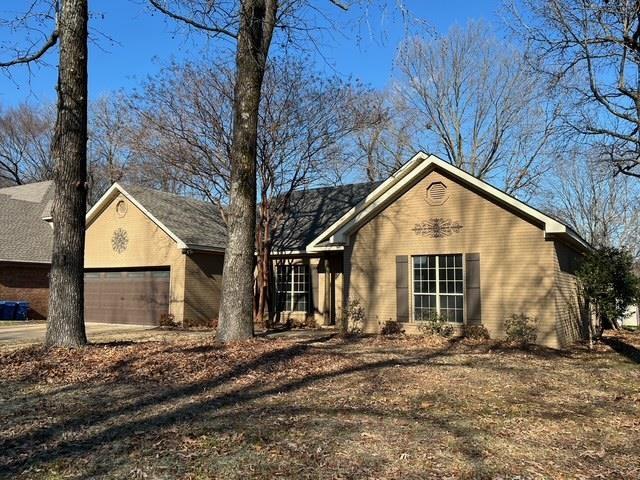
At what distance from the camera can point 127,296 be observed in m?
21.6

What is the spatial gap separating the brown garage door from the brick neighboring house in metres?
2.41

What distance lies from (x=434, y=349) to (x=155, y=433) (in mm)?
7644

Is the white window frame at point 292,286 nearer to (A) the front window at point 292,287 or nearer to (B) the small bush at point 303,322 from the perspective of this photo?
(A) the front window at point 292,287

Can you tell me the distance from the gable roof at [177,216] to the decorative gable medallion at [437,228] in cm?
843

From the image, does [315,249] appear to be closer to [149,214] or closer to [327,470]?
[149,214]


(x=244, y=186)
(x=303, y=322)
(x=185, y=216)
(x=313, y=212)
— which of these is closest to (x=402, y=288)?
(x=303, y=322)

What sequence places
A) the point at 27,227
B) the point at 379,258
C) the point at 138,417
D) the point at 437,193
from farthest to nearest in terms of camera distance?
the point at 27,227, the point at 379,258, the point at 437,193, the point at 138,417

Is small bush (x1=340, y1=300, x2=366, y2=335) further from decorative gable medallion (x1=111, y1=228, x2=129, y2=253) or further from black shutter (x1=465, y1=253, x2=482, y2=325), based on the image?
decorative gable medallion (x1=111, y1=228, x2=129, y2=253)

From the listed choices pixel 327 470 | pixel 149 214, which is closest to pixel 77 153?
pixel 327 470

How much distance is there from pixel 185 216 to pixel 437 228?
11.4m

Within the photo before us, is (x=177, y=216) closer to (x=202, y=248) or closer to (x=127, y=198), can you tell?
(x=127, y=198)

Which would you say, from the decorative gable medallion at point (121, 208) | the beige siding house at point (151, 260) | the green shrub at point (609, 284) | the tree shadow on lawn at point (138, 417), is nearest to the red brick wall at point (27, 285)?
the beige siding house at point (151, 260)

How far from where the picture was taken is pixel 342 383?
7.98 meters

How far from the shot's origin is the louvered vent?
1490 centimetres
